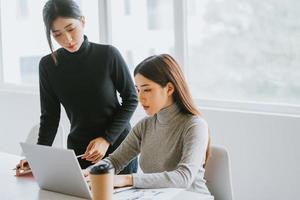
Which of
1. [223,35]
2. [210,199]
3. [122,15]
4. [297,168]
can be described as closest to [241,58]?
[223,35]

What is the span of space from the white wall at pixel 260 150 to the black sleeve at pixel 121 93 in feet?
2.86

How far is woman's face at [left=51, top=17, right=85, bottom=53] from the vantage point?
6.34 feet

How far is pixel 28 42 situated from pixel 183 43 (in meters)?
1.82

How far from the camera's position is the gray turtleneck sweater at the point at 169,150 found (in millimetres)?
1603

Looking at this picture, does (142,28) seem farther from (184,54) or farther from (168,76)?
(168,76)

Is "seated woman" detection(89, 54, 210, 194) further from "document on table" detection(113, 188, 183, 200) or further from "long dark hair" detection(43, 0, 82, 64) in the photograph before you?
"long dark hair" detection(43, 0, 82, 64)

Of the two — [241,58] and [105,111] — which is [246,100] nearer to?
[241,58]

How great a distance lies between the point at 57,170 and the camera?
5.19ft

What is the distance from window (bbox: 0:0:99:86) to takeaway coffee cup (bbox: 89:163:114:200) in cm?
294

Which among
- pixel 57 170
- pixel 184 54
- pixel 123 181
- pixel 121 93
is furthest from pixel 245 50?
pixel 57 170

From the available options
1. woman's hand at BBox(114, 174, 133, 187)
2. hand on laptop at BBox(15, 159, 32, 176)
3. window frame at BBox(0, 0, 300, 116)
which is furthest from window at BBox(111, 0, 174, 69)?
woman's hand at BBox(114, 174, 133, 187)

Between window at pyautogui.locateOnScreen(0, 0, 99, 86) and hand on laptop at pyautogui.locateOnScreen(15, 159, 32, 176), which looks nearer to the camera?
hand on laptop at pyautogui.locateOnScreen(15, 159, 32, 176)

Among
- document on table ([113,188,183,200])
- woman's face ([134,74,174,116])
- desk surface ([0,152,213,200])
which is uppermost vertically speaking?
woman's face ([134,74,174,116])

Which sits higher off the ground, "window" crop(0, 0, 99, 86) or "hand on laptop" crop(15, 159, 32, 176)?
"window" crop(0, 0, 99, 86)
